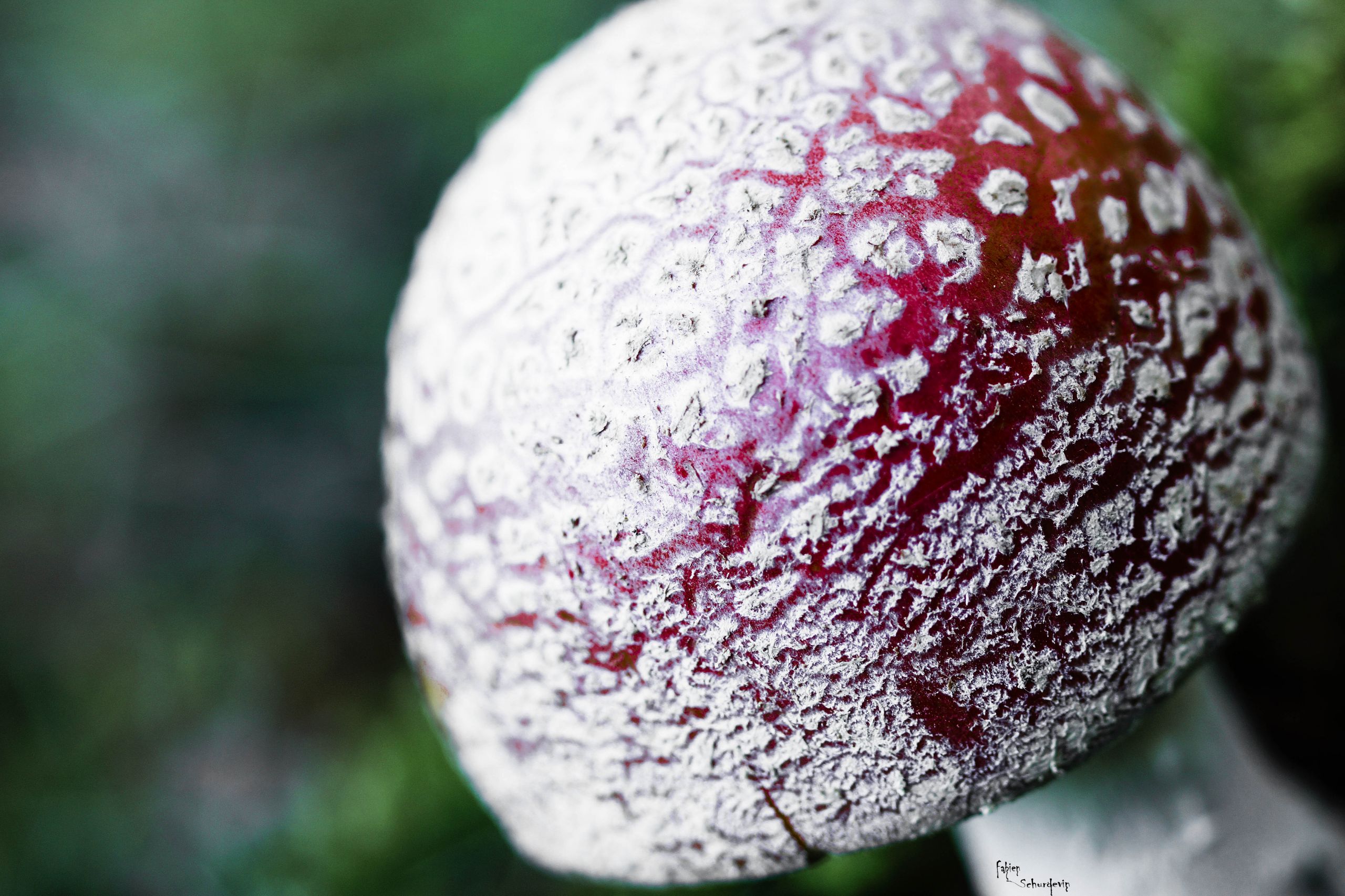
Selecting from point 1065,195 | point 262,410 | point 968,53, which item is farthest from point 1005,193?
point 262,410

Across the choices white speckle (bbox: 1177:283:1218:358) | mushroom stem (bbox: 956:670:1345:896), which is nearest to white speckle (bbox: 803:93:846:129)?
white speckle (bbox: 1177:283:1218:358)

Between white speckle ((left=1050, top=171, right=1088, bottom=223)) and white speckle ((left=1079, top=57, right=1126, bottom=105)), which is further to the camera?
white speckle ((left=1079, top=57, right=1126, bottom=105))

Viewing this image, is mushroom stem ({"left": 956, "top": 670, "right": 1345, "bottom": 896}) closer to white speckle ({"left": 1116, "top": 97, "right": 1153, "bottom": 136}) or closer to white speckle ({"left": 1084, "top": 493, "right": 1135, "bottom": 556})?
white speckle ({"left": 1084, "top": 493, "right": 1135, "bottom": 556})

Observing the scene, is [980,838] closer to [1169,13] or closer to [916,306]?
[916,306]

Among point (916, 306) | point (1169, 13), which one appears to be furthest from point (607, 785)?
point (1169, 13)

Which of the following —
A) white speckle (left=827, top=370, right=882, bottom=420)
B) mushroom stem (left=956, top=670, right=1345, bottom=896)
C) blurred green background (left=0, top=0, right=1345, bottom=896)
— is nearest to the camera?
white speckle (left=827, top=370, right=882, bottom=420)
